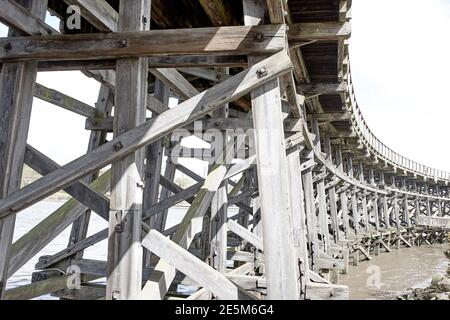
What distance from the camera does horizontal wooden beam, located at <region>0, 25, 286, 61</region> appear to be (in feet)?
7.82

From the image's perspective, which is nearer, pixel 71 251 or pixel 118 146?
pixel 118 146

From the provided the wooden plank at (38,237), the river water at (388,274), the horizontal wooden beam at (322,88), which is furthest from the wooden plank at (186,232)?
the river water at (388,274)

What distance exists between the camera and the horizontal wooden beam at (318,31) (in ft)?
13.3

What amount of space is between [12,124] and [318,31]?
323 centimetres

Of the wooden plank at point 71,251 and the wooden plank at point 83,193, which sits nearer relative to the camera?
the wooden plank at point 83,193

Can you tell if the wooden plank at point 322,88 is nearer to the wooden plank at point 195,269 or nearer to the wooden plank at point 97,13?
the wooden plank at point 97,13

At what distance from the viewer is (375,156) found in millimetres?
15930

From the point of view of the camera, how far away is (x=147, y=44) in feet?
7.84

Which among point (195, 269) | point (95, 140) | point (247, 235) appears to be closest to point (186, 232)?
point (195, 269)

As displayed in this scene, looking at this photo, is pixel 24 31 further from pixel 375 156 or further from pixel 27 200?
pixel 375 156

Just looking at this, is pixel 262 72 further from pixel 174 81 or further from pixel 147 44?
pixel 174 81

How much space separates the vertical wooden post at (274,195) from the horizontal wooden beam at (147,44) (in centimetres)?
32

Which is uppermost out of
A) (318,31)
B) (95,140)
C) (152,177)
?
(318,31)
